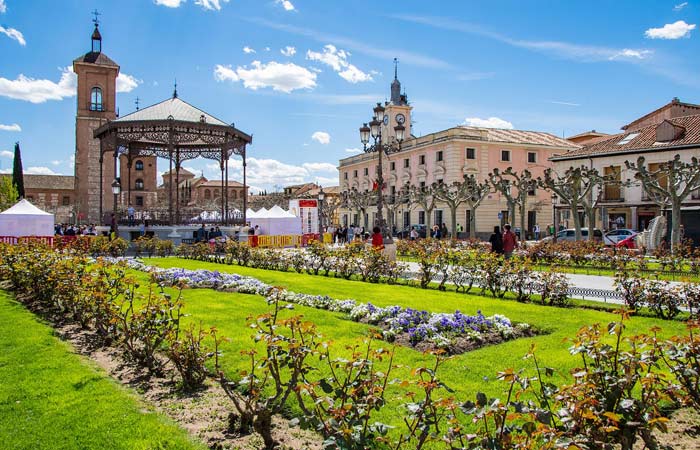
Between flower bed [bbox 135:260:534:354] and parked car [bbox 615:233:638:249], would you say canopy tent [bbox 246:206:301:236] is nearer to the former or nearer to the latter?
parked car [bbox 615:233:638:249]

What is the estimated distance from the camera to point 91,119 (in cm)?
5209

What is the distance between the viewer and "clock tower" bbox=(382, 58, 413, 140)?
2028 inches

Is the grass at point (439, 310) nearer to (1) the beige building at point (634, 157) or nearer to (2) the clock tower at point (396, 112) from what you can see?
(1) the beige building at point (634, 157)

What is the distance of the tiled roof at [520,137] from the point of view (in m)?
43.4

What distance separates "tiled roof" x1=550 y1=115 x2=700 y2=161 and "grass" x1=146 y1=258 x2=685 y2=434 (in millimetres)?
27115

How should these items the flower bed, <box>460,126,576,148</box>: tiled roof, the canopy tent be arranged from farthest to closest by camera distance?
<box>460,126,576,148</box>: tiled roof, the canopy tent, the flower bed

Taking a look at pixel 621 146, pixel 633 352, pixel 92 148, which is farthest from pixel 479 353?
pixel 92 148

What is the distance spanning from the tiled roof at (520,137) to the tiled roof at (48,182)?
57460 millimetres

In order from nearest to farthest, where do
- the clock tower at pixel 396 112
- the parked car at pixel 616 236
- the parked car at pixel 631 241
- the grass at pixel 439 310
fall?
the grass at pixel 439 310 → the parked car at pixel 631 241 → the parked car at pixel 616 236 → the clock tower at pixel 396 112

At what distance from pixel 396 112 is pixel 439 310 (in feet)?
147

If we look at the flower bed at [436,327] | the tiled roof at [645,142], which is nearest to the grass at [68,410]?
the flower bed at [436,327]

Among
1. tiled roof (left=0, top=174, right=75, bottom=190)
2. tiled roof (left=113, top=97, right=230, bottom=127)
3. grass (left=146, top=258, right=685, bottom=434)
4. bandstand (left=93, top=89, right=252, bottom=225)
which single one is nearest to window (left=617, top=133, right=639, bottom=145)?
bandstand (left=93, top=89, right=252, bottom=225)

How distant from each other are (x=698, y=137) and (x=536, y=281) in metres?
26.8

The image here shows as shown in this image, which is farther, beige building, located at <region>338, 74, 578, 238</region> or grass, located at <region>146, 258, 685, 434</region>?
beige building, located at <region>338, 74, 578, 238</region>
